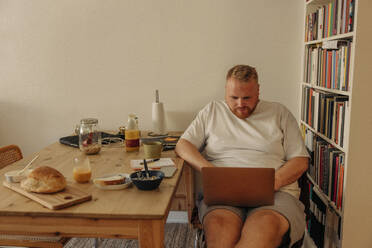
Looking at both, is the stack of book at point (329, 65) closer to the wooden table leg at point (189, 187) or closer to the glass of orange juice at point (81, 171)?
the wooden table leg at point (189, 187)

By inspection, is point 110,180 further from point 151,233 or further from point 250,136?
point 250,136

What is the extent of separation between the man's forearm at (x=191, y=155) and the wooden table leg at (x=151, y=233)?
0.67 meters

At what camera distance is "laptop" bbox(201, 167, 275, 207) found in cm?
162

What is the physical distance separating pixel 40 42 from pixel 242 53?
5.01 feet

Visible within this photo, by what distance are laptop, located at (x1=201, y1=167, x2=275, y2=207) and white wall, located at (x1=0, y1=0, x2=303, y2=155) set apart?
3.71 feet

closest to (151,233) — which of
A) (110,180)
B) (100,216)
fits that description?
(100,216)

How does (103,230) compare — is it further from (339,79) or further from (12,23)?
(12,23)

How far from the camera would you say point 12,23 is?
9.11ft

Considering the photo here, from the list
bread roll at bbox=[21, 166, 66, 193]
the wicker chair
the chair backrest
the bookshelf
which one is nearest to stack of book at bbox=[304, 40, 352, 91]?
the bookshelf

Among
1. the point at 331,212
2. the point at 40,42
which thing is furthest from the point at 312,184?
the point at 40,42

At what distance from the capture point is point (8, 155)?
2.07 meters

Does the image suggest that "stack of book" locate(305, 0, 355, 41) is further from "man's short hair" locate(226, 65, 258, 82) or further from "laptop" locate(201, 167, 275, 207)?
"laptop" locate(201, 167, 275, 207)

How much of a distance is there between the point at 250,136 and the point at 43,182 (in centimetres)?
111

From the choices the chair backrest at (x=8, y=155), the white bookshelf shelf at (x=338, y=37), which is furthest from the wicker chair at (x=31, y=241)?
the white bookshelf shelf at (x=338, y=37)
